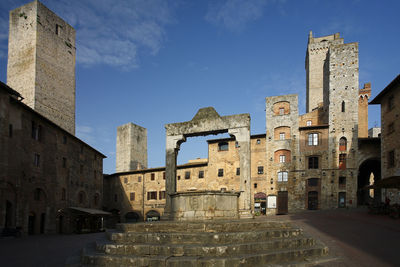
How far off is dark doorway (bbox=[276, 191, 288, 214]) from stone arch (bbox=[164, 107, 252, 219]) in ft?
70.7

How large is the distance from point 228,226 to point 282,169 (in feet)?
90.2

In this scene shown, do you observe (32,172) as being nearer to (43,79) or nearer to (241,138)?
(43,79)

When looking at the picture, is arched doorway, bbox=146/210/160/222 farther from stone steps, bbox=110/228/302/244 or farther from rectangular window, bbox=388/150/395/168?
stone steps, bbox=110/228/302/244

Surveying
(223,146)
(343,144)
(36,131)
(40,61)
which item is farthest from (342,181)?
(40,61)

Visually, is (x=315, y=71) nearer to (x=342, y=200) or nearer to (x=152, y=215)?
(x=342, y=200)

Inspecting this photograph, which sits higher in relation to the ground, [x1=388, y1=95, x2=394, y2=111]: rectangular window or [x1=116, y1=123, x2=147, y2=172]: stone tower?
[x1=388, y1=95, x2=394, y2=111]: rectangular window

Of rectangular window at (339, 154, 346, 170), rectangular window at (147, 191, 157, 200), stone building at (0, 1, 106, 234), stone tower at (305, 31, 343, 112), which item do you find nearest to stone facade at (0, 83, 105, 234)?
stone building at (0, 1, 106, 234)

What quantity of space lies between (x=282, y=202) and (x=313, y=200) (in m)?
3.25

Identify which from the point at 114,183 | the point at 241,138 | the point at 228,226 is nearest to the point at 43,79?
the point at 114,183

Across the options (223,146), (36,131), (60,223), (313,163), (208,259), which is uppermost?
(36,131)

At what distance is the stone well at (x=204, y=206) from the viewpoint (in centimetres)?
1195

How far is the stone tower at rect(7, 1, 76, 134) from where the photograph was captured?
105ft

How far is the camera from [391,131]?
82.6 ft

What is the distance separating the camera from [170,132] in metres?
16.8
